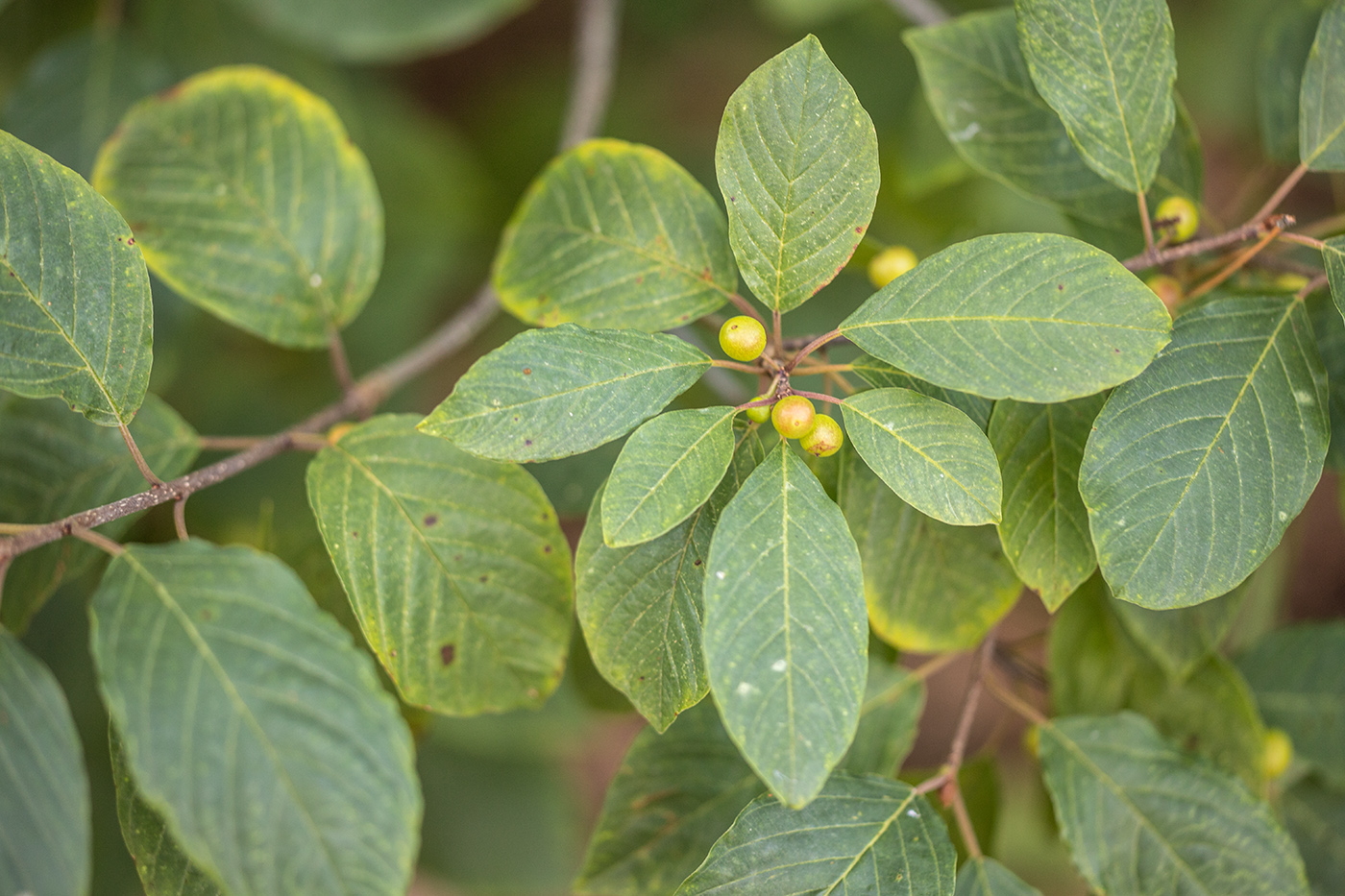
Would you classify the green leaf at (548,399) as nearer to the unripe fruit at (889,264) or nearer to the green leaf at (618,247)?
the green leaf at (618,247)

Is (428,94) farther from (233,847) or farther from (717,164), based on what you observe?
(233,847)

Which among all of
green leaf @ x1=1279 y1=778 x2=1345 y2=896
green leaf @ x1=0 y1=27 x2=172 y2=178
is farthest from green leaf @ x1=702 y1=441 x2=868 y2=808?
green leaf @ x1=0 y1=27 x2=172 y2=178

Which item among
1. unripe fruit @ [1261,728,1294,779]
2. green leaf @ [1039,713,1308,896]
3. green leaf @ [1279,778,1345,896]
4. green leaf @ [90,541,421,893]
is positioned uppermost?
green leaf @ [90,541,421,893]

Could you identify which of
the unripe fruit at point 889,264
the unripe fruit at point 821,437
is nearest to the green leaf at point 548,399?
the unripe fruit at point 821,437

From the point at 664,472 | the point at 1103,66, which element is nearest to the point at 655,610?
the point at 664,472

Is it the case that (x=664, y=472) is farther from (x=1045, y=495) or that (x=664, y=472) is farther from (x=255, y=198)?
(x=255, y=198)

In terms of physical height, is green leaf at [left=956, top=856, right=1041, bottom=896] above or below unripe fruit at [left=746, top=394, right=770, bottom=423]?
below

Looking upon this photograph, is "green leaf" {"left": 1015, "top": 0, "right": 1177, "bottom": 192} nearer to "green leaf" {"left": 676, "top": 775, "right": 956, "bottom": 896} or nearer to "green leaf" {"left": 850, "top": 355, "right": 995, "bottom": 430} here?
"green leaf" {"left": 850, "top": 355, "right": 995, "bottom": 430}
